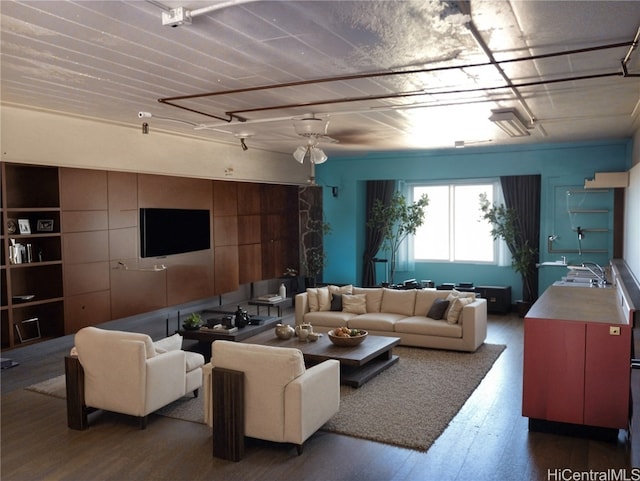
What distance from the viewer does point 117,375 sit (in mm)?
4570

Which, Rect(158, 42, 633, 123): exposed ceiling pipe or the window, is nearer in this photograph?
Rect(158, 42, 633, 123): exposed ceiling pipe

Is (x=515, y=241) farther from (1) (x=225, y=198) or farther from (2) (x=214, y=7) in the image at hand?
(2) (x=214, y=7)

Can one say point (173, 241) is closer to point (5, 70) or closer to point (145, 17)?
point (5, 70)

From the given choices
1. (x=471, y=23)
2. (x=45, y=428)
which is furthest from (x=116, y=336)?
(x=471, y=23)

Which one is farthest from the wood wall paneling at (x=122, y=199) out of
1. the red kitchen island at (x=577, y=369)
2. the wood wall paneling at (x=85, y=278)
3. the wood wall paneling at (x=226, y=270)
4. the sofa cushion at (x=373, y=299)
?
the red kitchen island at (x=577, y=369)

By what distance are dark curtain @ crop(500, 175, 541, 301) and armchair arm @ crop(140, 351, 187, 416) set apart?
7357mm

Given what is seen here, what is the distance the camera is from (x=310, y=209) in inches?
449

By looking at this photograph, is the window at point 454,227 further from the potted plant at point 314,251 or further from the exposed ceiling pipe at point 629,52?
the exposed ceiling pipe at point 629,52

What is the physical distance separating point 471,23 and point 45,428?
15.2ft

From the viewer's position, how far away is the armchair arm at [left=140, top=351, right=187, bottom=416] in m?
4.60

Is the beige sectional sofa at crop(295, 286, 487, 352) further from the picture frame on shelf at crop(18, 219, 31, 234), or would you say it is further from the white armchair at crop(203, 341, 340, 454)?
the picture frame on shelf at crop(18, 219, 31, 234)

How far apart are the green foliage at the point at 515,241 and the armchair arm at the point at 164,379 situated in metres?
6.85

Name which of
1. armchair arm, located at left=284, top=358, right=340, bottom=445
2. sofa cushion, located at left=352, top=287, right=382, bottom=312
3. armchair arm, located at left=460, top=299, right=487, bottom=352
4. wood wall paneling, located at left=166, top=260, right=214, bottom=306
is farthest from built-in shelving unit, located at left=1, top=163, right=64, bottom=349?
armchair arm, located at left=460, top=299, right=487, bottom=352

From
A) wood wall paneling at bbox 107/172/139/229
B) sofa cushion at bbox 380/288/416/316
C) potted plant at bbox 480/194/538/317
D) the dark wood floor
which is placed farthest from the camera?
potted plant at bbox 480/194/538/317
